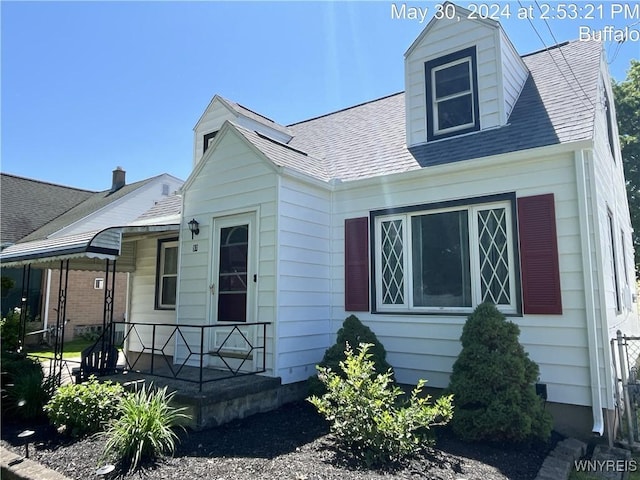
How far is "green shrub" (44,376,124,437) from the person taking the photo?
4512 mm

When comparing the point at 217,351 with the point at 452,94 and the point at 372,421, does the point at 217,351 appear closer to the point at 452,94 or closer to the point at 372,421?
the point at 372,421

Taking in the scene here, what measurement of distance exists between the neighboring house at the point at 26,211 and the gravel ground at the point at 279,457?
11.6 m

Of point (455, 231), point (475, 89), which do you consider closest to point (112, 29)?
point (475, 89)

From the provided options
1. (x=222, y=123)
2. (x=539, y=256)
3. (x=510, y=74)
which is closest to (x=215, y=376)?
(x=539, y=256)

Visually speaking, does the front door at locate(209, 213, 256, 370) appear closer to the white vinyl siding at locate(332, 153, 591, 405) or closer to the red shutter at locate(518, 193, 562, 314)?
the white vinyl siding at locate(332, 153, 591, 405)

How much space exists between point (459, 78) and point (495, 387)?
493cm

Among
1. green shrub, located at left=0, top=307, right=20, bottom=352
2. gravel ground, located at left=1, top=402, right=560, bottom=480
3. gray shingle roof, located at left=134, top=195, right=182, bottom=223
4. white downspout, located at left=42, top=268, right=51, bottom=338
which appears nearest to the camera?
gravel ground, located at left=1, top=402, right=560, bottom=480

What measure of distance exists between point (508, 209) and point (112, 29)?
7575 mm

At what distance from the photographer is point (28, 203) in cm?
1648

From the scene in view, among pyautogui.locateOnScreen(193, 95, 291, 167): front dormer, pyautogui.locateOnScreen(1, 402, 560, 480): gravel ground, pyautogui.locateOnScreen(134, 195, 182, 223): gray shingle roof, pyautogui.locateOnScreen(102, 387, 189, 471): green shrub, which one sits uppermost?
pyautogui.locateOnScreen(193, 95, 291, 167): front dormer

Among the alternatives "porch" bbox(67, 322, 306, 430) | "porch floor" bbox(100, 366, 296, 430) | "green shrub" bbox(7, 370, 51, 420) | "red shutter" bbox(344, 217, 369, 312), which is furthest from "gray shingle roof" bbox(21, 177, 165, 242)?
"red shutter" bbox(344, 217, 369, 312)

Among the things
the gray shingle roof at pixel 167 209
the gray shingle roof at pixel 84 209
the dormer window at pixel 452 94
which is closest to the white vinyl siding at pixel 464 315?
the dormer window at pixel 452 94

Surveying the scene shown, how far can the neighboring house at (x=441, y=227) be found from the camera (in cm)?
480

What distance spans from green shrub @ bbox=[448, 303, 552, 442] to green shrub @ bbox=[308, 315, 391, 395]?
1.19 meters
